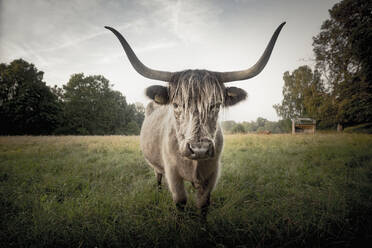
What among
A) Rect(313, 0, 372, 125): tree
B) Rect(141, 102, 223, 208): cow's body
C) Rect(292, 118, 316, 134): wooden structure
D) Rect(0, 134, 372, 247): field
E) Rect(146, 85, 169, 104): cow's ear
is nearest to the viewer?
Rect(0, 134, 372, 247): field

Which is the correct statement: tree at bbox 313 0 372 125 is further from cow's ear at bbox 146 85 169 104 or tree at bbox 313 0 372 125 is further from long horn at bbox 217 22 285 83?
cow's ear at bbox 146 85 169 104

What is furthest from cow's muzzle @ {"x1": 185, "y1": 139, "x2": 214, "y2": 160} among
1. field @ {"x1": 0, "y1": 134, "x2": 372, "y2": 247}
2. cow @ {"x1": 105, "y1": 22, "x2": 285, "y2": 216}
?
field @ {"x1": 0, "y1": 134, "x2": 372, "y2": 247}

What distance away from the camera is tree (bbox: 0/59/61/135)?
20156 millimetres

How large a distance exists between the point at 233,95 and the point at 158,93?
1.22 m

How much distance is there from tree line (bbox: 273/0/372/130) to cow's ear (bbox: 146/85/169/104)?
11283mm

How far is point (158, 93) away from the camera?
233cm

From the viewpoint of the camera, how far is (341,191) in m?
3.02

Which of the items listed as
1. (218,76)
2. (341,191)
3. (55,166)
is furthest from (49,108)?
(341,191)

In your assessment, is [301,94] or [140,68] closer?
[140,68]

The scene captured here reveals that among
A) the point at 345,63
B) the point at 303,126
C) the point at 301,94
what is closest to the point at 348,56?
the point at 345,63

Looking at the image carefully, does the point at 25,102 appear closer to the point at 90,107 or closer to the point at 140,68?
the point at 90,107

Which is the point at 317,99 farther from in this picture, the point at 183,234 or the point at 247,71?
the point at 183,234

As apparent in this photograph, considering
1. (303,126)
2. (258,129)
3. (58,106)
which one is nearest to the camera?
(303,126)

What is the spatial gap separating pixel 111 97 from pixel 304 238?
123 feet
